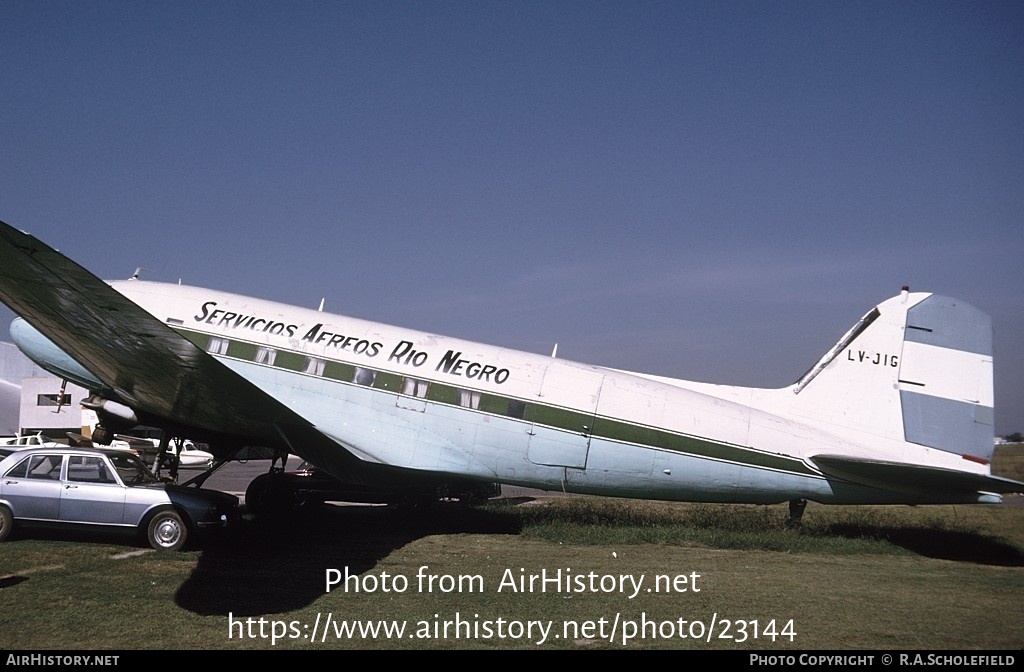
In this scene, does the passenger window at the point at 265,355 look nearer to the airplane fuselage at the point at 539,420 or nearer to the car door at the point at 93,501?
the airplane fuselage at the point at 539,420

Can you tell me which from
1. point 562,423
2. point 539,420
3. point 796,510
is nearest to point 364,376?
point 539,420

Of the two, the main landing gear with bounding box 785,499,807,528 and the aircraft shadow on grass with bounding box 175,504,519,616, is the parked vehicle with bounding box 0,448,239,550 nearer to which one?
the aircraft shadow on grass with bounding box 175,504,519,616

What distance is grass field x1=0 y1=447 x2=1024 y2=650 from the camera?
25.0 feet

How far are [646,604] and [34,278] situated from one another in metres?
7.92

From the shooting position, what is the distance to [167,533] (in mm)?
11047

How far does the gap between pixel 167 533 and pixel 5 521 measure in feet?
8.09

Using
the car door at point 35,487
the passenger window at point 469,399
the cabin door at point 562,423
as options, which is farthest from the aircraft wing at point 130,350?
the cabin door at point 562,423

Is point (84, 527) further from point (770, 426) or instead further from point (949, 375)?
point (949, 375)

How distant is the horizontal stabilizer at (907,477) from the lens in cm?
1085

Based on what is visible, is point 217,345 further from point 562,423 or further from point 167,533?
point 562,423

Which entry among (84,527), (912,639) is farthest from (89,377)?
(912,639)

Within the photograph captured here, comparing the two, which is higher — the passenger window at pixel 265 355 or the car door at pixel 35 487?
the passenger window at pixel 265 355

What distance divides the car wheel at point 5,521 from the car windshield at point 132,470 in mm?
1565

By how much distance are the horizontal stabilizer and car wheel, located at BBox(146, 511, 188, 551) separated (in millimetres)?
10102
